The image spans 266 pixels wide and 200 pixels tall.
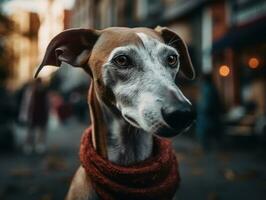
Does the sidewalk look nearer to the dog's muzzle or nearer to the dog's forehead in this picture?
the dog's forehead

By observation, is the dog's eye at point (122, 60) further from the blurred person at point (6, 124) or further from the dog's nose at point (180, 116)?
the blurred person at point (6, 124)

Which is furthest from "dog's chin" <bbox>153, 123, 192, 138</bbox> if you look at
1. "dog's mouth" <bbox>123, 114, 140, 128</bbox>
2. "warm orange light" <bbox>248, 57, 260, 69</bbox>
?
"warm orange light" <bbox>248, 57, 260, 69</bbox>

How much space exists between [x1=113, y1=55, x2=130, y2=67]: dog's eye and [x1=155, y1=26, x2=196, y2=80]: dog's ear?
452 mm

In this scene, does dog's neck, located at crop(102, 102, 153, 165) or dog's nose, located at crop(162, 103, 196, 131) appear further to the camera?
dog's neck, located at crop(102, 102, 153, 165)

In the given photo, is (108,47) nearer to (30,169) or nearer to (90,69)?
(90,69)

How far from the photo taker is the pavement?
621 centimetres

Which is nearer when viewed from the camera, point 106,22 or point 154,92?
point 154,92

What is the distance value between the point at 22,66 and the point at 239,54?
58.3 metres

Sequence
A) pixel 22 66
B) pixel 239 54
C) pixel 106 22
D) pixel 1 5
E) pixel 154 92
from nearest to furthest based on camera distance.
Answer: pixel 154 92 < pixel 1 5 < pixel 239 54 < pixel 106 22 < pixel 22 66

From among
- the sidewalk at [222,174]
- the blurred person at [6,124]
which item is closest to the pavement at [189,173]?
the sidewalk at [222,174]

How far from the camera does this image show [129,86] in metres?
2.58

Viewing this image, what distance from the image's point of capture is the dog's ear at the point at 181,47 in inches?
119

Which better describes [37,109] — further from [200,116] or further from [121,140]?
[121,140]

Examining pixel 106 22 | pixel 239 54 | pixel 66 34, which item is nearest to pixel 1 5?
pixel 239 54
